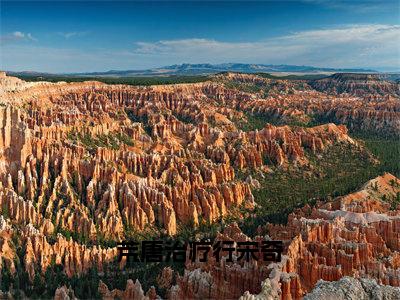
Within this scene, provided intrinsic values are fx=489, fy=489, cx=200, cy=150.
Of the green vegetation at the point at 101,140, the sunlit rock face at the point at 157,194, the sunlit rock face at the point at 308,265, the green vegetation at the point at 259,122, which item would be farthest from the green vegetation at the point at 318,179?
the green vegetation at the point at 259,122

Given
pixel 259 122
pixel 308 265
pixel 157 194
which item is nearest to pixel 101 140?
pixel 157 194

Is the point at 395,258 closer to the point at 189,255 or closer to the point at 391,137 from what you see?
the point at 189,255

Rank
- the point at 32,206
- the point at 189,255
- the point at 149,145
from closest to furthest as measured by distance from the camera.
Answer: the point at 189,255
the point at 32,206
the point at 149,145

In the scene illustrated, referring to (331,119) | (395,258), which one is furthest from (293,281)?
(331,119)

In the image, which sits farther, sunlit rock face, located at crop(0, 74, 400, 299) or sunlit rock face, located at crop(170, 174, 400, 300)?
sunlit rock face, located at crop(0, 74, 400, 299)

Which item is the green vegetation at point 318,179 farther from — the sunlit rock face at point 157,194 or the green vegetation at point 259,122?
the green vegetation at point 259,122

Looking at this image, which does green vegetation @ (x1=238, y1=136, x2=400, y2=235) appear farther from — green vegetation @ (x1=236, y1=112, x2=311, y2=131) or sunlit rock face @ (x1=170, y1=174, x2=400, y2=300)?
green vegetation @ (x1=236, y1=112, x2=311, y2=131)

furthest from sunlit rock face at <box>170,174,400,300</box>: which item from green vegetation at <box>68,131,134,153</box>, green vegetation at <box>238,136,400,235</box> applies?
green vegetation at <box>68,131,134,153</box>

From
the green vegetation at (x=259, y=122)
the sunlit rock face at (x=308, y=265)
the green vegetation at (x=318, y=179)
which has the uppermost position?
the green vegetation at (x=259, y=122)

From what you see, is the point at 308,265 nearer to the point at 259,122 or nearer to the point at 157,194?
the point at 157,194
